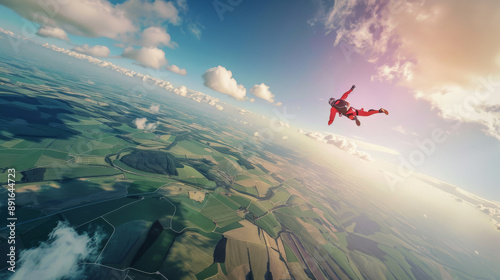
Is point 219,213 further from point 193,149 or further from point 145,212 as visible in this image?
point 193,149

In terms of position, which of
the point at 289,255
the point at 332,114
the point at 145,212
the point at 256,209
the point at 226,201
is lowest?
the point at 289,255

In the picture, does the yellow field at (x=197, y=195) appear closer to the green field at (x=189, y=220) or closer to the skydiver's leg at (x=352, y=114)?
the green field at (x=189, y=220)

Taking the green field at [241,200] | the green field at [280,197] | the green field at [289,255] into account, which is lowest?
the green field at [280,197]

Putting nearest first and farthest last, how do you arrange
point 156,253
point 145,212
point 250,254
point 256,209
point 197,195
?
1. point 156,253
2. point 250,254
3. point 145,212
4. point 197,195
5. point 256,209

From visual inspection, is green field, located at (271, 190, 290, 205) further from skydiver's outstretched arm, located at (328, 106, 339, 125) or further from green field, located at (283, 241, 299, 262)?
skydiver's outstretched arm, located at (328, 106, 339, 125)

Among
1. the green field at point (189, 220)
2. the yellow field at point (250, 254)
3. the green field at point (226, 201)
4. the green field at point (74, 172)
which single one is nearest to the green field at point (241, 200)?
the green field at point (226, 201)

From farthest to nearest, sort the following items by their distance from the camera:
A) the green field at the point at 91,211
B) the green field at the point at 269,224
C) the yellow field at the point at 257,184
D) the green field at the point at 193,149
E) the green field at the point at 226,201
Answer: the green field at the point at 193,149 → the yellow field at the point at 257,184 → the green field at the point at 226,201 → the green field at the point at 269,224 → the green field at the point at 91,211

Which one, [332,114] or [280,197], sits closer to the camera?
[332,114]

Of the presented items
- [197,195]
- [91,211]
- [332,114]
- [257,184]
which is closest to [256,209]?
[197,195]

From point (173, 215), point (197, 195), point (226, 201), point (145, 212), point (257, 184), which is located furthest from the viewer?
point (257, 184)

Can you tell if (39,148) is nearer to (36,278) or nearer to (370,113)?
(36,278)

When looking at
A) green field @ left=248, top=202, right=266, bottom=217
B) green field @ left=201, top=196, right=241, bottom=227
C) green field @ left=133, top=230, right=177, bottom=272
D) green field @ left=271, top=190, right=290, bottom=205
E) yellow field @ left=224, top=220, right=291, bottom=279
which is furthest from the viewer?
green field @ left=271, top=190, right=290, bottom=205

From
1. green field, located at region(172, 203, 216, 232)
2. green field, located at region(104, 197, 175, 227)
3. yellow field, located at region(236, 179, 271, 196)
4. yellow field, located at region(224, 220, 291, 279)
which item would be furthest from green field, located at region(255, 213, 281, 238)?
green field, located at region(104, 197, 175, 227)
